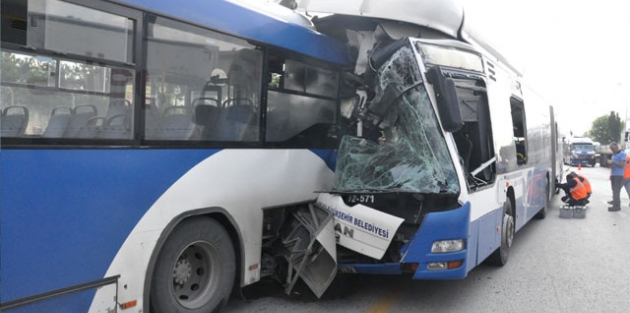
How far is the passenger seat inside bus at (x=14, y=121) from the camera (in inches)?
115

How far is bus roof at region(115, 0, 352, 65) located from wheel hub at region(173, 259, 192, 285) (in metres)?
2.05

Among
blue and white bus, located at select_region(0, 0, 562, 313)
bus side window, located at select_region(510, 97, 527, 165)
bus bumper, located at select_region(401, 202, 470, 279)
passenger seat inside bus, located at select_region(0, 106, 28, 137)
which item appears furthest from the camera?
bus side window, located at select_region(510, 97, 527, 165)

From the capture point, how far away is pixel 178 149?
402cm

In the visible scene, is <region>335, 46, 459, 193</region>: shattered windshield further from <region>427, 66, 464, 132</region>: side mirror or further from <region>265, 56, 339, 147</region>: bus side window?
<region>265, 56, 339, 147</region>: bus side window

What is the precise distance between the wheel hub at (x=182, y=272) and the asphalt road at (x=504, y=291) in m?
0.76

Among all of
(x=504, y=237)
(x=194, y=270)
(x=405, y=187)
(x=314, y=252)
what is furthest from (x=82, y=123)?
(x=504, y=237)

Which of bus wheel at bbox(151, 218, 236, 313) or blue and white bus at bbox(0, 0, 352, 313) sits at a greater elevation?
blue and white bus at bbox(0, 0, 352, 313)

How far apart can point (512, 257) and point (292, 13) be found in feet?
16.0

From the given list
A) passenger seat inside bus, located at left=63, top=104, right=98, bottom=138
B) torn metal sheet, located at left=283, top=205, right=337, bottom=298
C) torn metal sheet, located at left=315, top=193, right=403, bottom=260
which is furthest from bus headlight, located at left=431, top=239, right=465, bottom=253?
passenger seat inside bus, located at left=63, top=104, right=98, bottom=138

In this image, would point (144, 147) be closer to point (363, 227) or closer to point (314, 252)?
point (314, 252)

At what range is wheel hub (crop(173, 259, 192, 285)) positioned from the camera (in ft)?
13.8

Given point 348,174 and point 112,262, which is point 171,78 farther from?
point 348,174

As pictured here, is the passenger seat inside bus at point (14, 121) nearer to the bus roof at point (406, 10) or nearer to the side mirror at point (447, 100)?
the bus roof at point (406, 10)

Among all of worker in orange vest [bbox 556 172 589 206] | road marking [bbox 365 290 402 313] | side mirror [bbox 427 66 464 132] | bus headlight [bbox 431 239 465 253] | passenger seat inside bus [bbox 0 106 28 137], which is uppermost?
side mirror [bbox 427 66 464 132]
